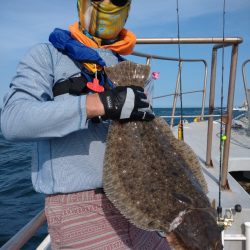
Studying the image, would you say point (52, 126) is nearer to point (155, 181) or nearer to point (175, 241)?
point (155, 181)

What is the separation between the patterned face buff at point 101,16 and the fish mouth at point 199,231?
1250mm

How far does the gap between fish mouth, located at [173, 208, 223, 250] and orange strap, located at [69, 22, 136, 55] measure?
3.78ft

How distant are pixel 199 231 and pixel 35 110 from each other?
113 cm

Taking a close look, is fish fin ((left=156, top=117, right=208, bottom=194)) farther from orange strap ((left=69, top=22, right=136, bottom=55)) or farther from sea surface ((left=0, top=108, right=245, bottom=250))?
sea surface ((left=0, top=108, right=245, bottom=250))

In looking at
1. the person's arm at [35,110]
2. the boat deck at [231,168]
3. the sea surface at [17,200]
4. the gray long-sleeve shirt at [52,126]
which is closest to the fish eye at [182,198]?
the gray long-sleeve shirt at [52,126]

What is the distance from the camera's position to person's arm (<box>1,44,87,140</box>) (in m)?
1.76

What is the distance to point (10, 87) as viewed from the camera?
1906 millimetres

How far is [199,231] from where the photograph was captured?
6.36 ft

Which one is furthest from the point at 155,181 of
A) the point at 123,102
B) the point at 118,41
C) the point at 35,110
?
the point at 118,41

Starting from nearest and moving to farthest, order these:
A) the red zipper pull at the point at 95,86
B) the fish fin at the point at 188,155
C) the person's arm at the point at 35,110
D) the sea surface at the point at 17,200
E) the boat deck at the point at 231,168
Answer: the person's arm at the point at 35,110 < the red zipper pull at the point at 95,86 < the fish fin at the point at 188,155 < the boat deck at the point at 231,168 < the sea surface at the point at 17,200

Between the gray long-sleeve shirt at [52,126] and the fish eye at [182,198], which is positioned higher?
the gray long-sleeve shirt at [52,126]

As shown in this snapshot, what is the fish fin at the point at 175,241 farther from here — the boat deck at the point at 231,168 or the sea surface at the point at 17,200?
the sea surface at the point at 17,200

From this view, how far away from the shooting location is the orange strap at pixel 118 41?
7.02 feet

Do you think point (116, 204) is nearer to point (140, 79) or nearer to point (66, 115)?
point (66, 115)
